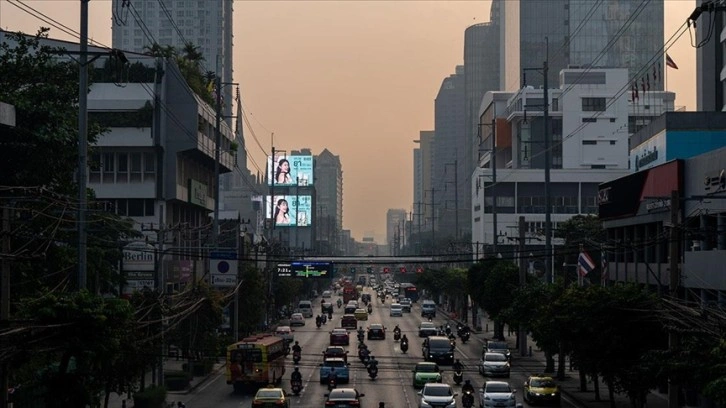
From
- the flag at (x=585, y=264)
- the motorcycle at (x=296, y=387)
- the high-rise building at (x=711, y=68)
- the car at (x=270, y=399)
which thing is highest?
the high-rise building at (x=711, y=68)

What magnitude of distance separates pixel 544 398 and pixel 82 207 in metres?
26.4

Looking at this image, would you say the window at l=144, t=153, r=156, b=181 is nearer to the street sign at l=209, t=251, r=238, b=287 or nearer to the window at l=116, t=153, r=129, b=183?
the window at l=116, t=153, r=129, b=183

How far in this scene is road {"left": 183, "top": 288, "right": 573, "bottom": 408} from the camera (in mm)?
58062

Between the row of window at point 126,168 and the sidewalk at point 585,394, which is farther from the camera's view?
the row of window at point 126,168

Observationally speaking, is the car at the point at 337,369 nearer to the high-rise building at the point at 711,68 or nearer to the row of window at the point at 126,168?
the row of window at the point at 126,168

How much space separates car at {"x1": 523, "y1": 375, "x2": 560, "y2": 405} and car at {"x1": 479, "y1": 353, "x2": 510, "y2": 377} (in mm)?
12293

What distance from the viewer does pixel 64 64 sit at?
57.3m

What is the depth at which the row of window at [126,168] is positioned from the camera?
96312 millimetres

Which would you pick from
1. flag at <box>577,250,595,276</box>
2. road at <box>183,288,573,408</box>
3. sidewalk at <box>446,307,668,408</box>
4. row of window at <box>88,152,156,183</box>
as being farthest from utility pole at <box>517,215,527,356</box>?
row of window at <box>88,152,156,183</box>

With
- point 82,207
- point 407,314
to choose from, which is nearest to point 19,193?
point 82,207

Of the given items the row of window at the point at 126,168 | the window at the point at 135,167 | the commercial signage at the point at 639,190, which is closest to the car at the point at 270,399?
the commercial signage at the point at 639,190

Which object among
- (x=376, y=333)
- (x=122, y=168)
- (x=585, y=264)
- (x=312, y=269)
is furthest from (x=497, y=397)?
(x=312, y=269)

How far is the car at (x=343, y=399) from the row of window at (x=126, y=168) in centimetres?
4949

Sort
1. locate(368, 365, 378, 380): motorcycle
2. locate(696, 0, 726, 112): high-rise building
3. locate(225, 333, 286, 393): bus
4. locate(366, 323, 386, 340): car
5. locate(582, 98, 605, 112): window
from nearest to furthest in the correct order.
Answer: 1. locate(225, 333, 286, 393): bus
2. locate(368, 365, 378, 380): motorcycle
3. locate(696, 0, 726, 112): high-rise building
4. locate(366, 323, 386, 340): car
5. locate(582, 98, 605, 112): window
